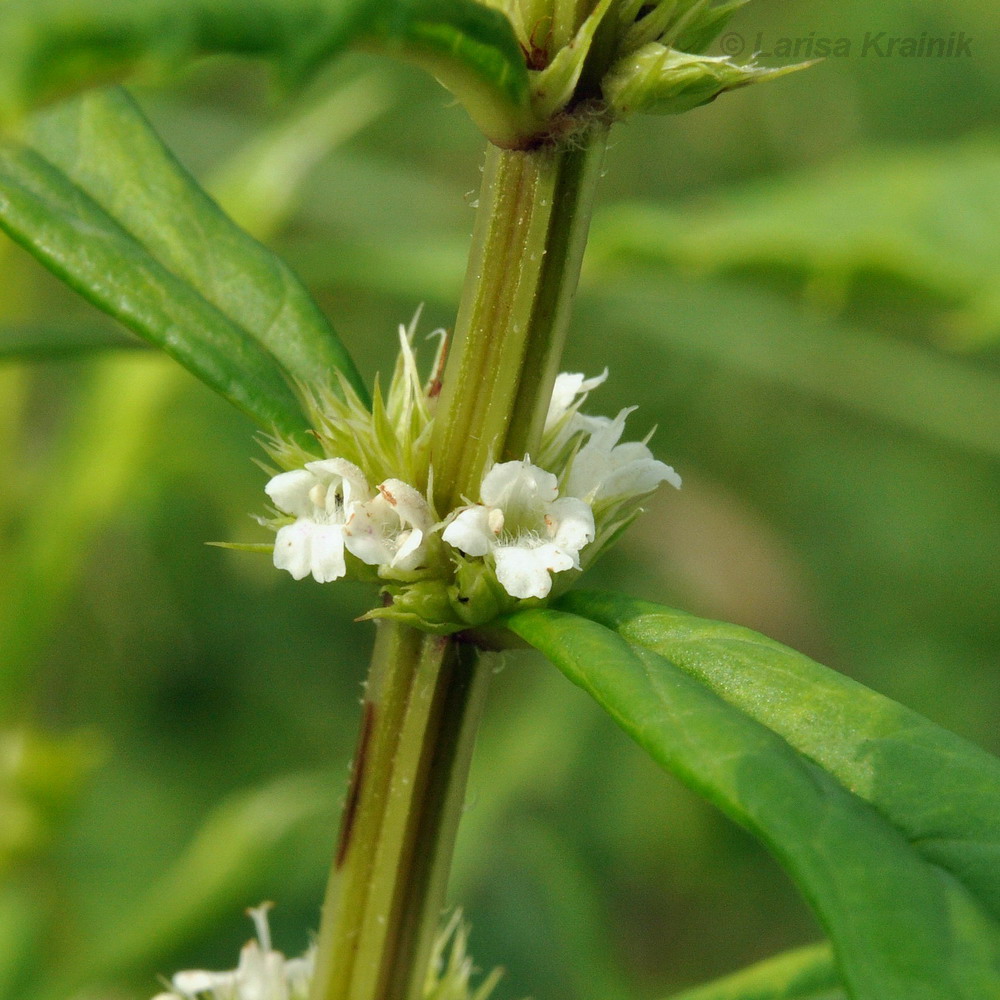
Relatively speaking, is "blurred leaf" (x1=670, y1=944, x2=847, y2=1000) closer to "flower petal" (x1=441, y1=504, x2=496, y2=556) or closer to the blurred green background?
"flower petal" (x1=441, y1=504, x2=496, y2=556)

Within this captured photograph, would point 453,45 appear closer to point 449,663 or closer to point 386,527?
point 386,527

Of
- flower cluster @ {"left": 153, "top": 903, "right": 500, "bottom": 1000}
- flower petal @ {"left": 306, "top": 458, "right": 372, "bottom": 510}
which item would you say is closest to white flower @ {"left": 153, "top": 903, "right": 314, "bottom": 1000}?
flower cluster @ {"left": 153, "top": 903, "right": 500, "bottom": 1000}

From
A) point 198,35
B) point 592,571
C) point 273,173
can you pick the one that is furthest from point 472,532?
point 592,571

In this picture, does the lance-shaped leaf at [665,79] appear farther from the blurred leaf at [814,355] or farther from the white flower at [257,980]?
the blurred leaf at [814,355]

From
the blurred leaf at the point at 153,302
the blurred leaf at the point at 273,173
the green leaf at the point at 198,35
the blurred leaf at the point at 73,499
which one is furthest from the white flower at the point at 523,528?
the blurred leaf at the point at 273,173

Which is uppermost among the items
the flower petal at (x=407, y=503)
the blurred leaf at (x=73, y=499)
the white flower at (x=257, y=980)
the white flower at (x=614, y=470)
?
the blurred leaf at (x=73, y=499)
